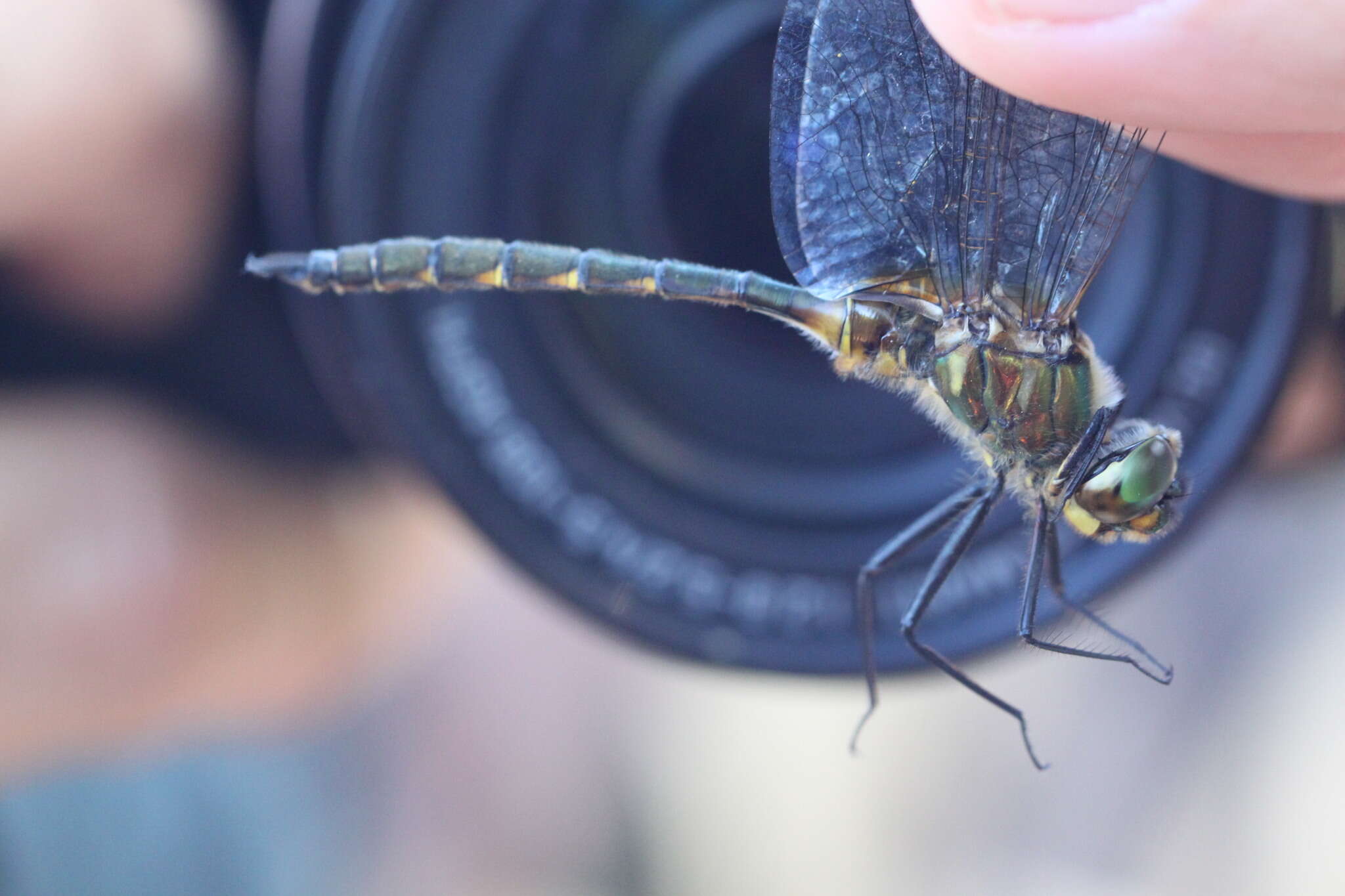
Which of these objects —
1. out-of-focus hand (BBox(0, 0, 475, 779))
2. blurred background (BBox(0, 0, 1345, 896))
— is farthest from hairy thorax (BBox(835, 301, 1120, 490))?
out-of-focus hand (BBox(0, 0, 475, 779))

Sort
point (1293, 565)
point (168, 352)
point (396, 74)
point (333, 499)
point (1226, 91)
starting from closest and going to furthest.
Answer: point (1226, 91)
point (396, 74)
point (168, 352)
point (333, 499)
point (1293, 565)

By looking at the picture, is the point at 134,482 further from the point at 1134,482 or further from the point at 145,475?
the point at 1134,482

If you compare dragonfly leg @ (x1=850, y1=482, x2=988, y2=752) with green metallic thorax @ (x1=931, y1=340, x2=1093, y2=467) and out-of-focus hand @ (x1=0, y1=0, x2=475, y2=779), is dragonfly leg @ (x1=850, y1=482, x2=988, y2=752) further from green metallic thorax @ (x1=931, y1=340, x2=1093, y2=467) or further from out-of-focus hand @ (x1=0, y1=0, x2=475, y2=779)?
out-of-focus hand @ (x1=0, y1=0, x2=475, y2=779)

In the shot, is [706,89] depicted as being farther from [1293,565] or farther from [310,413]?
[1293,565]

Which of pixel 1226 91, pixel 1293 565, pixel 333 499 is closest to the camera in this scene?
pixel 1226 91

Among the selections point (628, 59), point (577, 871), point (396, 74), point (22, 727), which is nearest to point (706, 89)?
point (628, 59)

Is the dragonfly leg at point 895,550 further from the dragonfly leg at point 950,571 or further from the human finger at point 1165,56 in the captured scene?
the human finger at point 1165,56

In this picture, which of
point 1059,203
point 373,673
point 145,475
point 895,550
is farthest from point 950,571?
point 373,673

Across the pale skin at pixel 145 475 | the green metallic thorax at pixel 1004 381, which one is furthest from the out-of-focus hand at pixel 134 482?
the green metallic thorax at pixel 1004 381
